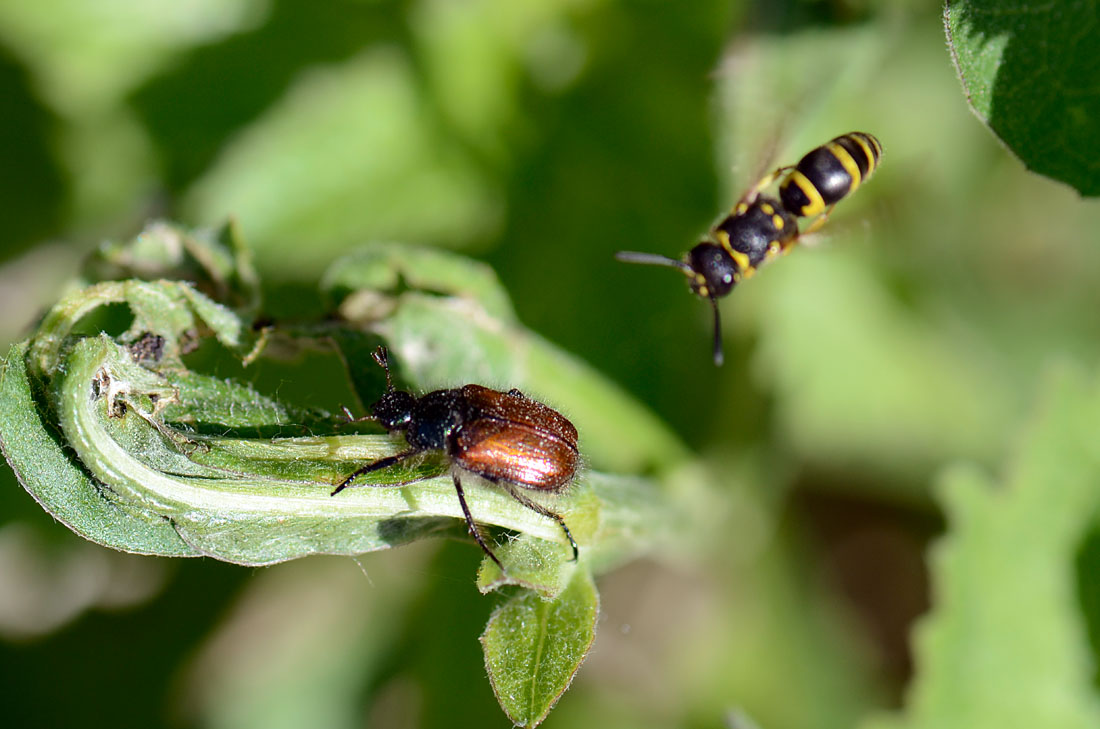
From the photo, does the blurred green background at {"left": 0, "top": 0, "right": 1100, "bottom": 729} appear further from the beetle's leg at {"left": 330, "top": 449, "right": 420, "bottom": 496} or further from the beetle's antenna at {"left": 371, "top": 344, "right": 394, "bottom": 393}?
the beetle's leg at {"left": 330, "top": 449, "right": 420, "bottom": 496}

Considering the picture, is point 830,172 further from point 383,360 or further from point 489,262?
point 489,262

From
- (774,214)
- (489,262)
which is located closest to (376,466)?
(774,214)

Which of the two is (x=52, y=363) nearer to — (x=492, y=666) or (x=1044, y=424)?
(x=492, y=666)

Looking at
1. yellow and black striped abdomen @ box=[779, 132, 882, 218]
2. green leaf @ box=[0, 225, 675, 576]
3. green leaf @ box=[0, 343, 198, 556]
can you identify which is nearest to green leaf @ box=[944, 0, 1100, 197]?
yellow and black striped abdomen @ box=[779, 132, 882, 218]

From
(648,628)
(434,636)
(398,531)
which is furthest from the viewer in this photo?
(648,628)

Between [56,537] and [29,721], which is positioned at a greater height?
[56,537]

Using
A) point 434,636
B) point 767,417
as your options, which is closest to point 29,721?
point 434,636
